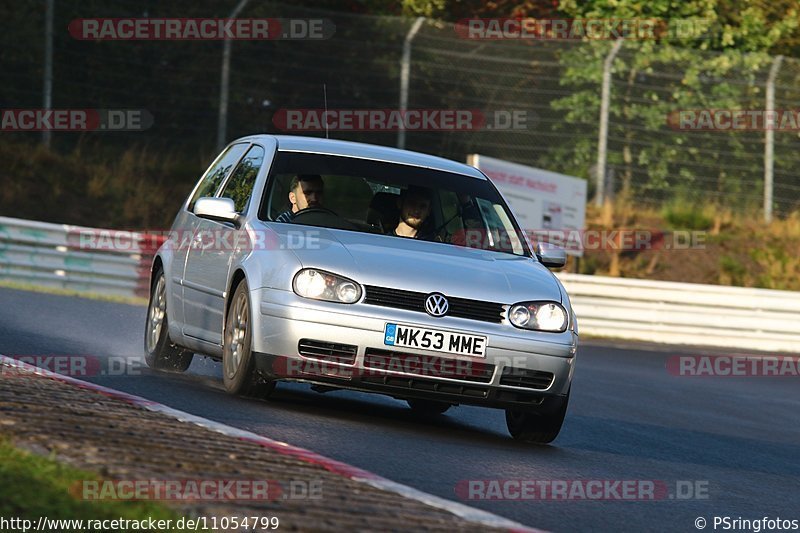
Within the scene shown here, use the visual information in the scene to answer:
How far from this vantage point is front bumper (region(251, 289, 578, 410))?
28.1ft

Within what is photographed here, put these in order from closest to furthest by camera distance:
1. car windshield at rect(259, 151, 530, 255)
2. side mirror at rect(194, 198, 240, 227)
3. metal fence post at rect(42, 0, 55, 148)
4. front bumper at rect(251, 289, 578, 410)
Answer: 1. front bumper at rect(251, 289, 578, 410)
2. side mirror at rect(194, 198, 240, 227)
3. car windshield at rect(259, 151, 530, 255)
4. metal fence post at rect(42, 0, 55, 148)

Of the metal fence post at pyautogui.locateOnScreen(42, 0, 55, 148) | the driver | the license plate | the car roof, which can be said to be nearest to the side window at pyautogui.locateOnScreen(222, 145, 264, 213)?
the car roof

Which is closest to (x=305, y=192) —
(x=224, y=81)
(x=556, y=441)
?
(x=556, y=441)

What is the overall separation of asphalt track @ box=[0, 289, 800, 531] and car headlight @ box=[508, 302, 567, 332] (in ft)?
2.31

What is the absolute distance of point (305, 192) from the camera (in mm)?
9891

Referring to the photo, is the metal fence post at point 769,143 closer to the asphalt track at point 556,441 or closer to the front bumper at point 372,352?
the asphalt track at point 556,441

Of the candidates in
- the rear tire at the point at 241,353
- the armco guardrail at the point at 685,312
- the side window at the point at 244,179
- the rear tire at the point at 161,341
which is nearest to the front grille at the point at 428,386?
the rear tire at the point at 241,353

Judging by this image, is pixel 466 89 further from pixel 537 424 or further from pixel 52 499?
pixel 52 499

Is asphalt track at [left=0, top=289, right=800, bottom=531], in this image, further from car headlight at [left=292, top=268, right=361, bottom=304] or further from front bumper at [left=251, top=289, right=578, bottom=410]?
car headlight at [left=292, top=268, right=361, bottom=304]

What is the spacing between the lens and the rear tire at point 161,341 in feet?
36.0

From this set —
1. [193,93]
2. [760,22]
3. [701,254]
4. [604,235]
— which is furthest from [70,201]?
[760,22]

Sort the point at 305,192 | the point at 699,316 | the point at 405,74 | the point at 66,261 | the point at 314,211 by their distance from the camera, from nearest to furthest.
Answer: the point at 314,211
the point at 305,192
the point at 699,316
the point at 66,261
the point at 405,74

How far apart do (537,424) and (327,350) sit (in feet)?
5.01

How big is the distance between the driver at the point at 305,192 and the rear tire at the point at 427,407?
1735mm
